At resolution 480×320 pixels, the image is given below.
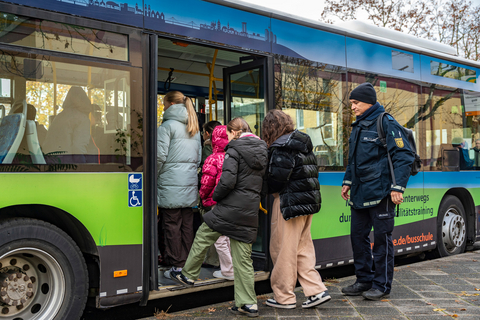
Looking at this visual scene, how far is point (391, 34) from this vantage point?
21.1 ft

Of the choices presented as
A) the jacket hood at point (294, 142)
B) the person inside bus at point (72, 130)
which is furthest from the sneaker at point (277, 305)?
the person inside bus at point (72, 130)

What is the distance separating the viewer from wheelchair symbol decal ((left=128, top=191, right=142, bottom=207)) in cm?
385

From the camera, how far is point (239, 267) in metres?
4.00

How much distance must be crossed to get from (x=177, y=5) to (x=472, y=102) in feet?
18.1

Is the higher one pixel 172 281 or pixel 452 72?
pixel 452 72

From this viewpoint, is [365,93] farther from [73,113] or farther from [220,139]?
[73,113]

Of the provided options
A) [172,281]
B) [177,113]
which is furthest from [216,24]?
[172,281]

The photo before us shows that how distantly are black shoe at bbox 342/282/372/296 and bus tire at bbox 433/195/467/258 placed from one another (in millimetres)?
2630

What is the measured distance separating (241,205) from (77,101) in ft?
5.31

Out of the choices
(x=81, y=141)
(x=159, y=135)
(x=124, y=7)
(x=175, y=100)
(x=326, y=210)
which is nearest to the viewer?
(x=81, y=141)

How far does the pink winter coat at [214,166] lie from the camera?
4566 millimetres

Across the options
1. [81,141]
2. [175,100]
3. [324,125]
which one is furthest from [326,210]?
[81,141]

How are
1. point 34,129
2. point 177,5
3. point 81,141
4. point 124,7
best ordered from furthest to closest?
point 177,5, point 124,7, point 81,141, point 34,129

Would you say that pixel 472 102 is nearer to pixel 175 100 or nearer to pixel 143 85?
pixel 175 100
